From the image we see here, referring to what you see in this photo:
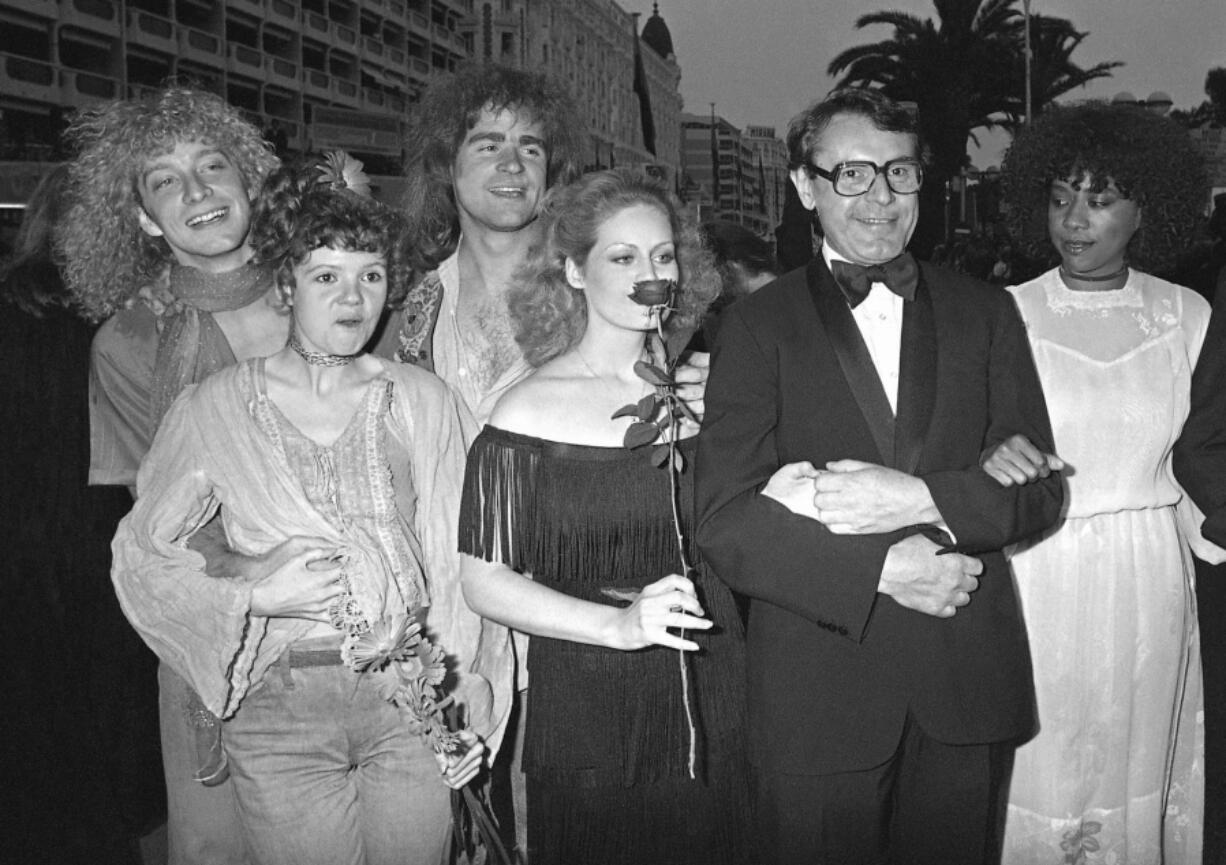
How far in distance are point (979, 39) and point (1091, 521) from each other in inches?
885

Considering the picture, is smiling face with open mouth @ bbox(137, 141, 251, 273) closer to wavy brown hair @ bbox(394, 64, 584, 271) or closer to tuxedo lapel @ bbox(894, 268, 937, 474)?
wavy brown hair @ bbox(394, 64, 584, 271)

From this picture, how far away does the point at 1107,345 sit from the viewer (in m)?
3.21

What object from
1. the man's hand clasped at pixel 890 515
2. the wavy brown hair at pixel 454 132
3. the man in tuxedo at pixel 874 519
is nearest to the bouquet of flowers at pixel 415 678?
the man in tuxedo at pixel 874 519

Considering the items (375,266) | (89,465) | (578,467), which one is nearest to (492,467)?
(578,467)

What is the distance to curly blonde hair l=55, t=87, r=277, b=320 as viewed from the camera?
9.87 feet

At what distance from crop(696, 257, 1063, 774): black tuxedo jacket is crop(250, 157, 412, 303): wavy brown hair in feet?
2.82

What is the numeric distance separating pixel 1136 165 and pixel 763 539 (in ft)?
6.62

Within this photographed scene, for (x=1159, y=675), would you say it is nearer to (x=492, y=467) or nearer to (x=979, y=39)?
(x=492, y=467)

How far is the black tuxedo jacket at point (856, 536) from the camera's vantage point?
224cm

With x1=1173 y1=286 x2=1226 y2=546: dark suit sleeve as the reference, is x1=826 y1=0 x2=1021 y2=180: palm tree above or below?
above

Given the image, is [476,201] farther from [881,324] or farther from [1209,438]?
[1209,438]

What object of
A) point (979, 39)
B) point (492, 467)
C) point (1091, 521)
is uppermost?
point (979, 39)

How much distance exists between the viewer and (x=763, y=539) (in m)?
2.23

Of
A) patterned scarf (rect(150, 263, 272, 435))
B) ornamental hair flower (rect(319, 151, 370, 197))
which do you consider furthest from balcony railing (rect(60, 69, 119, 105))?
ornamental hair flower (rect(319, 151, 370, 197))
